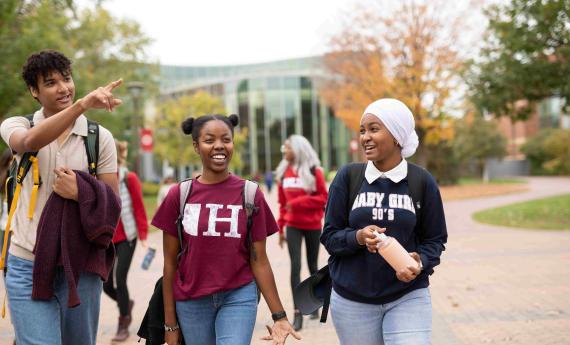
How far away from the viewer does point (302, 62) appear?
7006cm

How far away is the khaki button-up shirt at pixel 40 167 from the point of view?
9.98 ft

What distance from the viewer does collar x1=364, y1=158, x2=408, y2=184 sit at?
3283 mm

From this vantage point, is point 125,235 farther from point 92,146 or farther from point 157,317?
point 92,146

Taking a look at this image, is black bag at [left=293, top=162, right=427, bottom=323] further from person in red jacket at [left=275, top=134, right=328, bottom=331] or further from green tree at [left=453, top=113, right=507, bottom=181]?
green tree at [left=453, top=113, right=507, bottom=181]

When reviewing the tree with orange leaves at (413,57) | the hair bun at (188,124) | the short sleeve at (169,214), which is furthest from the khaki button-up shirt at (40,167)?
the tree with orange leaves at (413,57)

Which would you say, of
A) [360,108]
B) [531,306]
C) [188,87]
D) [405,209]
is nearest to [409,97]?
[360,108]

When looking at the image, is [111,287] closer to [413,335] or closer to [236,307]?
[236,307]

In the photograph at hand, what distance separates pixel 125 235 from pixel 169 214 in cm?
301

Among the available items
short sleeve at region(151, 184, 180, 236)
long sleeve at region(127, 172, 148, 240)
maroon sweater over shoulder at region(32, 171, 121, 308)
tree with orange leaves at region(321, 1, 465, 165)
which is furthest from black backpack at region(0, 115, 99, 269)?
tree with orange leaves at region(321, 1, 465, 165)

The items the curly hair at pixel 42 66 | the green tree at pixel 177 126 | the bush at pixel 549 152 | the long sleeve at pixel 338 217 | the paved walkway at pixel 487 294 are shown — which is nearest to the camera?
the curly hair at pixel 42 66

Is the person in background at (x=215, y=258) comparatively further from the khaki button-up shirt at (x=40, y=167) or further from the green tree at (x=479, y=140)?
the green tree at (x=479, y=140)

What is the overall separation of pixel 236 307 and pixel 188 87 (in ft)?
203

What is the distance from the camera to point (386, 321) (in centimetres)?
323

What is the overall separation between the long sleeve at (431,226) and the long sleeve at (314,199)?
131 inches
